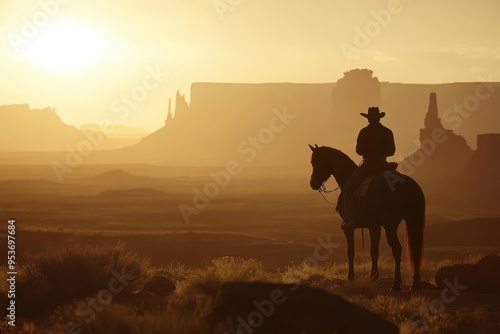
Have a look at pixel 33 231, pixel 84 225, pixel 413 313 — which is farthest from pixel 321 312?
pixel 84 225

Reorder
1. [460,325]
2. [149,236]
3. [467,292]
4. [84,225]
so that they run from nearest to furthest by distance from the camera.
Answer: [460,325], [467,292], [149,236], [84,225]

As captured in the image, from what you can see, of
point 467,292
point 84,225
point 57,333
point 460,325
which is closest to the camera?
point 57,333

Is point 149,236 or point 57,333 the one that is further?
point 149,236

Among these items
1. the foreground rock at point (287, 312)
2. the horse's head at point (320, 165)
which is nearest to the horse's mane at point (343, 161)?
the horse's head at point (320, 165)

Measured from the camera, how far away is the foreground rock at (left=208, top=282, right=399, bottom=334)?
30.3 feet

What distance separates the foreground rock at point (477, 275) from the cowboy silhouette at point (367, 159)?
298 centimetres

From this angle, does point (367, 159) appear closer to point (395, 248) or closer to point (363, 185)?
point (363, 185)

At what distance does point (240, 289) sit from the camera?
31.6 feet

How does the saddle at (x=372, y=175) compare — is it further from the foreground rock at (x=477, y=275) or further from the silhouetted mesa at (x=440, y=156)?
the silhouetted mesa at (x=440, y=156)

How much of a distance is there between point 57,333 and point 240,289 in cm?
240

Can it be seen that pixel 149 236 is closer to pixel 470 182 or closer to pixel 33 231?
pixel 33 231

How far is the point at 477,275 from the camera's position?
16297 millimetres

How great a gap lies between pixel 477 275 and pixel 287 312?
8154mm

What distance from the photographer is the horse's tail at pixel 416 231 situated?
14469 millimetres
